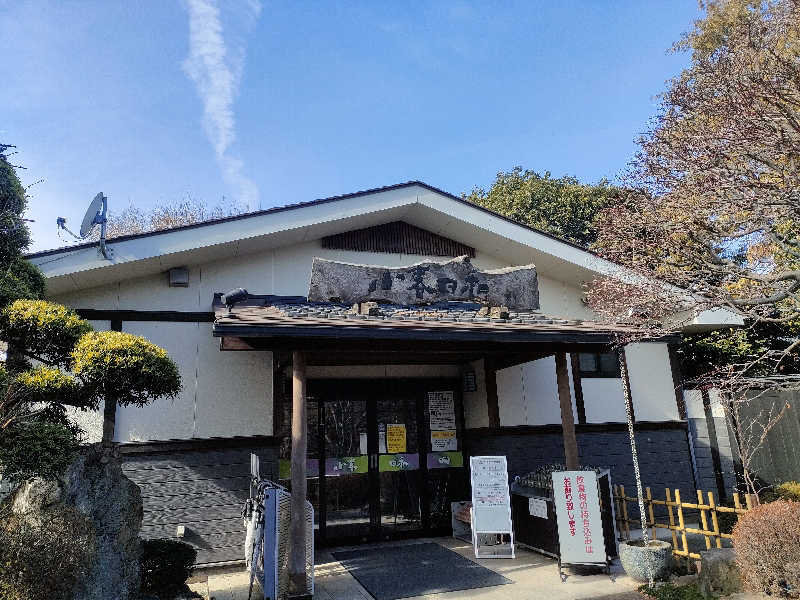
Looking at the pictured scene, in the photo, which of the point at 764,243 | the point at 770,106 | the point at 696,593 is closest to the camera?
the point at 696,593

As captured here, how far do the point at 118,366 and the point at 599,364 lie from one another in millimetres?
8696

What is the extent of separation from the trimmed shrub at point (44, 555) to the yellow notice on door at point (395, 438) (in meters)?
5.29

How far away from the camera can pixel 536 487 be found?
7.94 m

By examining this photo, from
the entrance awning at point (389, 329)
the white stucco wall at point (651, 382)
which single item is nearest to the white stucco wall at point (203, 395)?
the entrance awning at point (389, 329)

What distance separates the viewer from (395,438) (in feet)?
31.1

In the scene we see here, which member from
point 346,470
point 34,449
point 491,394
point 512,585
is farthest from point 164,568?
point 491,394

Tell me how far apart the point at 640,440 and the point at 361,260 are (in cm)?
654

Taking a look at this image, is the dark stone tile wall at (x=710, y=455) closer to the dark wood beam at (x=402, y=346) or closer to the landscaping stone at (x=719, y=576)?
the dark wood beam at (x=402, y=346)

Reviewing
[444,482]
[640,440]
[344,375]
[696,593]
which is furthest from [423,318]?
[640,440]

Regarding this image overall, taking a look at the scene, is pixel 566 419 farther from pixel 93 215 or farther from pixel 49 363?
pixel 93 215

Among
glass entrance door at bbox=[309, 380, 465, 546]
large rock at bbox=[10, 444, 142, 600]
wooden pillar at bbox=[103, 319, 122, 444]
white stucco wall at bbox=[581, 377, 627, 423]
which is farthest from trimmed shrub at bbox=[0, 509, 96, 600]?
white stucco wall at bbox=[581, 377, 627, 423]

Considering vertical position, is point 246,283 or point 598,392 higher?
point 246,283

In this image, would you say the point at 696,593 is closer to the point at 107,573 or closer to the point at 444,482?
the point at 444,482

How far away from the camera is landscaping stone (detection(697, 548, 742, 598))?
5895 millimetres
